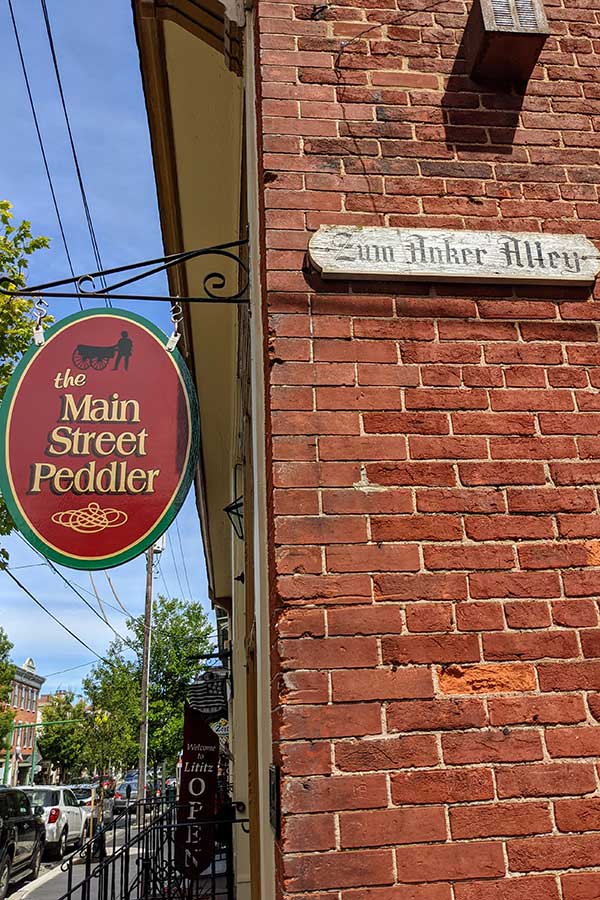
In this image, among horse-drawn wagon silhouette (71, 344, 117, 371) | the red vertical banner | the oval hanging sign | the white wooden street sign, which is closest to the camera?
the white wooden street sign

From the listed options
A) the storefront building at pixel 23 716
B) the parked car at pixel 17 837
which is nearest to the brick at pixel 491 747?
the parked car at pixel 17 837

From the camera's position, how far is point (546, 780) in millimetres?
2066

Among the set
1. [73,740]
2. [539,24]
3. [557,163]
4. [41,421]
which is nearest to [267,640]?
[41,421]

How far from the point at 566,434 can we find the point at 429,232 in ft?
2.80

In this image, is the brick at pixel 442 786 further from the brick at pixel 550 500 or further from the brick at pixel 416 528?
the brick at pixel 550 500

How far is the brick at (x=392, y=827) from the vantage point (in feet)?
6.44

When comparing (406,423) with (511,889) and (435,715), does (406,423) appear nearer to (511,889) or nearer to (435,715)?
(435,715)

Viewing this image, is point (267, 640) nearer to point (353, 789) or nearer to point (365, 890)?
point (353, 789)

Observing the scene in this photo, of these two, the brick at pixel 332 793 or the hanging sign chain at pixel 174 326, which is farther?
the hanging sign chain at pixel 174 326

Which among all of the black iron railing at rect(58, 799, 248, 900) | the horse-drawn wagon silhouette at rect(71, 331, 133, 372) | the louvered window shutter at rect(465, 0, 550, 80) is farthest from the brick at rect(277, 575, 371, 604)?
the black iron railing at rect(58, 799, 248, 900)

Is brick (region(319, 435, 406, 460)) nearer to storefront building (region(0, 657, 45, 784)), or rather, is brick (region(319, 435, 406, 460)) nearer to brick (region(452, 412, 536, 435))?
brick (region(452, 412, 536, 435))

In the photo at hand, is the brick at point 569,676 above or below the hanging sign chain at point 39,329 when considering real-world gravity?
below

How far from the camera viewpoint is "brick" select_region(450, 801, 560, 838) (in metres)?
2.00

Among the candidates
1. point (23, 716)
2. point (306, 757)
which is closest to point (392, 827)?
point (306, 757)
